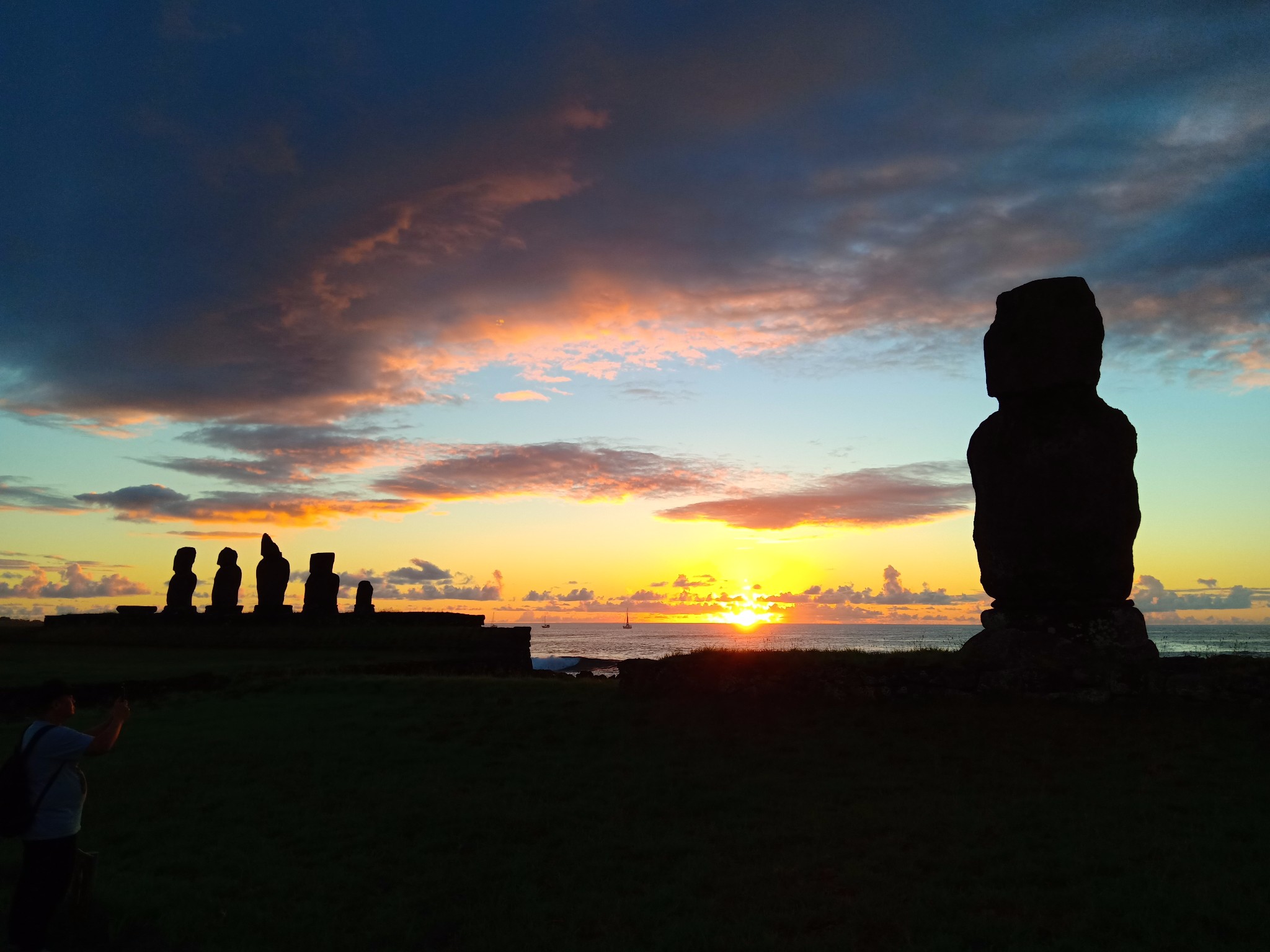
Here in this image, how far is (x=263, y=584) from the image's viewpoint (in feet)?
137

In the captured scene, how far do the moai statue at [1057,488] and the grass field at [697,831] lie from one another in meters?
2.10

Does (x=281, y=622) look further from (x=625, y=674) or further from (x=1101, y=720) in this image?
(x=1101, y=720)

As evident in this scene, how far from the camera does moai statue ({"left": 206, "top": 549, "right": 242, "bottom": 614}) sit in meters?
42.9

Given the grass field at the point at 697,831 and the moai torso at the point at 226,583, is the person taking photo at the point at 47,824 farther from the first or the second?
the moai torso at the point at 226,583

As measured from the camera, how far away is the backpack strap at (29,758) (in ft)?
19.3

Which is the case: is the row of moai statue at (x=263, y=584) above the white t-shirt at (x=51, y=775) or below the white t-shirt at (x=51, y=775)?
above

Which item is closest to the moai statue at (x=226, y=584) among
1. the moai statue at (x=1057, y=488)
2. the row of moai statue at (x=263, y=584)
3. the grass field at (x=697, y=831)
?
the row of moai statue at (x=263, y=584)

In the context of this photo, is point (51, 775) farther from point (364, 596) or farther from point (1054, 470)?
point (364, 596)

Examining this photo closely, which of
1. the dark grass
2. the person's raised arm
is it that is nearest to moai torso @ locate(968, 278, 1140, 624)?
the person's raised arm

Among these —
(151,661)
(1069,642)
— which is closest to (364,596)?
(151,661)

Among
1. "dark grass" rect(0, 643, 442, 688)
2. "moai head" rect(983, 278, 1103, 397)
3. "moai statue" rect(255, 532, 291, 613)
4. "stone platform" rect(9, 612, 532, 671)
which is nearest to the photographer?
"moai head" rect(983, 278, 1103, 397)

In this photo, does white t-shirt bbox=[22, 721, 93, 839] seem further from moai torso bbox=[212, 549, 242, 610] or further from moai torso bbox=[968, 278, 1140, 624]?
moai torso bbox=[212, 549, 242, 610]

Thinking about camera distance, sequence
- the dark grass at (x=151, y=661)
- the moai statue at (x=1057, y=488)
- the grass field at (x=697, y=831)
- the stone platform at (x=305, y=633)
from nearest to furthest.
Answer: the grass field at (x=697, y=831), the moai statue at (x=1057, y=488), the dark grass at (x=151, y=661), the stone platform at (x=305, y=633)

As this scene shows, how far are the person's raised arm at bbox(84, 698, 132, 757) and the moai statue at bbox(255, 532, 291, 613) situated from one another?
3750 cm
